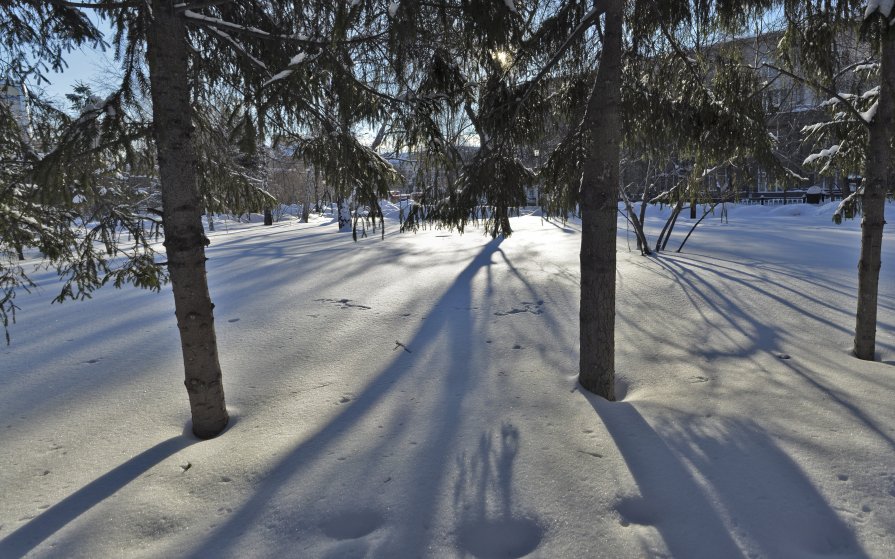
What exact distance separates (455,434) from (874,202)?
4.79 m

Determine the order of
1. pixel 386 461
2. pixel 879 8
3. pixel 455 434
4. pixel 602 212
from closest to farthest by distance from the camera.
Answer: pixel 386 461 → pixel 455 434 → pixel 602 212 → pixel 879 8

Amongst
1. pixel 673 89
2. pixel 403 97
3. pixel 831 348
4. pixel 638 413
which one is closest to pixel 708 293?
pixel 831 348

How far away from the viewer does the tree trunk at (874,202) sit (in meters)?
4.50

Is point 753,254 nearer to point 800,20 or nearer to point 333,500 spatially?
point 800,20

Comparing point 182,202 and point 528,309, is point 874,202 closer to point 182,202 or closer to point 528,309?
point 528,309

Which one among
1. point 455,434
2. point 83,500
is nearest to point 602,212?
point 455,434

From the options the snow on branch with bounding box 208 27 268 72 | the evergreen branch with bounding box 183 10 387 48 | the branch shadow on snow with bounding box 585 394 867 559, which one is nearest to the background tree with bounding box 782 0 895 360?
the branch shadow on snow with bounding box 585 394 867 559

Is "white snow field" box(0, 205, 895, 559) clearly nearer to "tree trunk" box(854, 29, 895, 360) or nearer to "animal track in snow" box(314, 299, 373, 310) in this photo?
"animal track in snow" box(314, 299, 373, 310)

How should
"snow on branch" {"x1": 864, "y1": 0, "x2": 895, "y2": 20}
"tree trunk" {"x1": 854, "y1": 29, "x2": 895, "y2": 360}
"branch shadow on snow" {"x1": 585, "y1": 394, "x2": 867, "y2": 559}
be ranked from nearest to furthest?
"branch shadow on snow" {"x1": 585, "y1": 394, "x2": 867, "y2": 559} → "snow on branch" {"x1": 864, "y1": 0, "x2": 895, "y2": 20} → "tree trunk" {"x1": 854, "y1": 29, "x2": 895, "y2": 360}

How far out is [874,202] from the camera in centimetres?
475

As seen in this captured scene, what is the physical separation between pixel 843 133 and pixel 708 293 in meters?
2.60

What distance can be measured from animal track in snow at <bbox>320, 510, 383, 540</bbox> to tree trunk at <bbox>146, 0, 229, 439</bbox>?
1.60 metres

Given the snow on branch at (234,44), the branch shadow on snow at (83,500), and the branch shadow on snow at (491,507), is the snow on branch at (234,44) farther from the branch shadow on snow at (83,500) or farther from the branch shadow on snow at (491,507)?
the branch shadow on snow at (491,507)

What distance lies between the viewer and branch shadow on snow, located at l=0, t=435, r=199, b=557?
2.45 m
